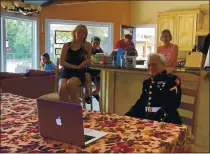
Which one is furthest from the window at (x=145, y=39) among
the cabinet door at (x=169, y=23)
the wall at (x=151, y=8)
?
the cabinet door at (x=169, y=23)

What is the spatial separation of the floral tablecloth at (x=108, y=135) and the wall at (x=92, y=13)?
17.4 ft

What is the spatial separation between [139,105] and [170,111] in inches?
10.0

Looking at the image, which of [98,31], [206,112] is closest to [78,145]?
[206,112]

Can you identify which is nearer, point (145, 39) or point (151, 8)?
point (151, 8)

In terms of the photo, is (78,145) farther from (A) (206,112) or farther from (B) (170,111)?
(A) (206,112)

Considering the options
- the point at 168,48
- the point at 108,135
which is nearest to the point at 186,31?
the point at 168,48

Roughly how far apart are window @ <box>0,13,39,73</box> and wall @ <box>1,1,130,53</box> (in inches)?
8.2

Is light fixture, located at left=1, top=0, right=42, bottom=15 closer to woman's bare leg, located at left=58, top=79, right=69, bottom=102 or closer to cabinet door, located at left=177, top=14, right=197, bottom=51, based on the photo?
woman's bare leg, located at left=58, top=79, right=69, bottom=102

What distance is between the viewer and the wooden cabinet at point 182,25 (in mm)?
6629

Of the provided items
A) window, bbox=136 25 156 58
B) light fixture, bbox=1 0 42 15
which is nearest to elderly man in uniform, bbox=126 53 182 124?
light fixture, bbox=1 0 42 15

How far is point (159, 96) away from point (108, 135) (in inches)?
40.1

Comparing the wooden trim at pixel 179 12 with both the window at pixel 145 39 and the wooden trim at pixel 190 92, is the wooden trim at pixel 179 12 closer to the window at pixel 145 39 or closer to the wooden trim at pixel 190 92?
the window at pixel 145 39

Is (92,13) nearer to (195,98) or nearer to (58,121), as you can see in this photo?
(195,98)

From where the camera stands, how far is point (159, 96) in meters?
2.10
